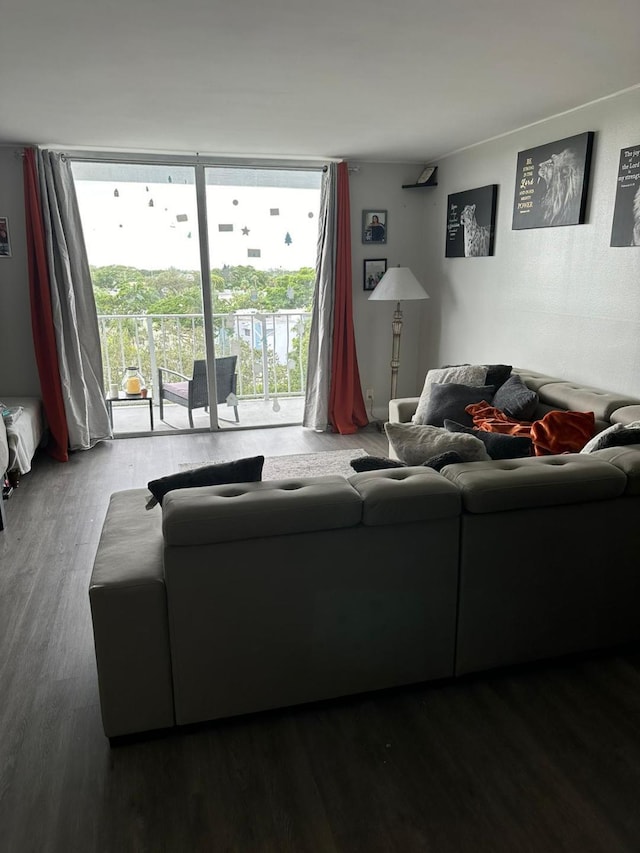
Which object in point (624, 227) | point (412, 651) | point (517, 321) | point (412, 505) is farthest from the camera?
point (517, 321)

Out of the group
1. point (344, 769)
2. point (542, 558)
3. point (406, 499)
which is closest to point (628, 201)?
point (542, 558)

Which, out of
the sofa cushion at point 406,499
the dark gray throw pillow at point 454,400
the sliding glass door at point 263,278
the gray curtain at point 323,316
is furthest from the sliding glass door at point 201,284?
the sofa cushion at point 406,499

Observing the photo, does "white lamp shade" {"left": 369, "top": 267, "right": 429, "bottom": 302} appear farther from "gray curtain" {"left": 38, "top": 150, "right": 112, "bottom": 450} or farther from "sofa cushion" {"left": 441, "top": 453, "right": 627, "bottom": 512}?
"sofa cushion" {"left": 441, "top": 453, "right": 627, "bottom": 512}

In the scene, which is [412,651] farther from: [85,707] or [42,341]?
[42,341]

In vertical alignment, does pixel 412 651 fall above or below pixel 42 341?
below

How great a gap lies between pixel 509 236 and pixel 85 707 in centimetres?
383

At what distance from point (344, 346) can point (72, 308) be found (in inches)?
89.3

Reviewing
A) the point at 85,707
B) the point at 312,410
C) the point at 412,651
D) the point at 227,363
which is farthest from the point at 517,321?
the point at 85,707

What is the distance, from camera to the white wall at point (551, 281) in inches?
128

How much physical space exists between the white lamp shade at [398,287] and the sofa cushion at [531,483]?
9.81ft

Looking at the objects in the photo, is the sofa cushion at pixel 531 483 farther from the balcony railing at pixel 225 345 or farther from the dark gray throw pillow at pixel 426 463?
the balcony railing at pixel 225 345

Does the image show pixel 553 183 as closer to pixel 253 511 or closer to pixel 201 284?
pixel 201 284

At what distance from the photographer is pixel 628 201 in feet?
10.3

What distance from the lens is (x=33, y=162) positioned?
4.41m
